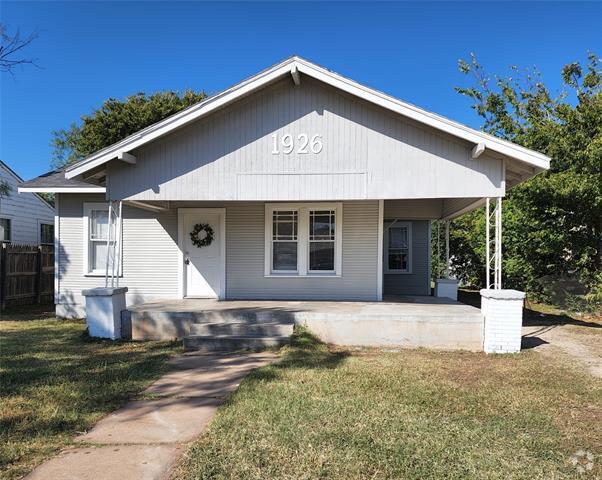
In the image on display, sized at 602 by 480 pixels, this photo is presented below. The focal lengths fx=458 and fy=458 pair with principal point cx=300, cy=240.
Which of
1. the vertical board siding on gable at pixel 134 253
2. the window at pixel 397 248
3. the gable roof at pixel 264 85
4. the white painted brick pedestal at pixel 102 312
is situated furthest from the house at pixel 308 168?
the window at pixel 397 248

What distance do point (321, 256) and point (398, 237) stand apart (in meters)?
4.03

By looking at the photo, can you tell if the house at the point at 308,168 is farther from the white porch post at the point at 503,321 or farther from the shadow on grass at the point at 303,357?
the shadow on grass at the point at 303,357

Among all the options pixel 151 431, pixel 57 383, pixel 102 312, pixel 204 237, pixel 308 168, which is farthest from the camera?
pixel 204 237

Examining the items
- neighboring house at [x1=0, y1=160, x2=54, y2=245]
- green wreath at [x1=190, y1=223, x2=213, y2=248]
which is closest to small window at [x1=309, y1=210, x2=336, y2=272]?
green wreath at [x1=190, y1=223, x2=213, y2=248]

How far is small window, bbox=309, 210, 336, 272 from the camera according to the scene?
10305 millimetres

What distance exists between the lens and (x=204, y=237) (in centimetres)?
1070

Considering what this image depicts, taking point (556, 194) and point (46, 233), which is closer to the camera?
point (556, 194)

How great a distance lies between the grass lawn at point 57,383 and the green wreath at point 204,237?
10.1 ft

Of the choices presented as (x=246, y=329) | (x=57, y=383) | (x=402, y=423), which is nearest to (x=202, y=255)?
(x=246, y=329)

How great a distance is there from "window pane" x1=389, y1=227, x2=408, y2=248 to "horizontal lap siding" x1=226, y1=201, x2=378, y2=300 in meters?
3.52

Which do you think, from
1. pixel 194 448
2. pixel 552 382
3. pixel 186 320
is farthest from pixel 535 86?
pixel 194 448

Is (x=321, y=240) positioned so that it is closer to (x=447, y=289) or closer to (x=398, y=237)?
(x=398, y=237)

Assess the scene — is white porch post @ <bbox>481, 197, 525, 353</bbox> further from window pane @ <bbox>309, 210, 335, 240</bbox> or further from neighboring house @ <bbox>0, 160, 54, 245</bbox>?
neighboring house @ <bbox>0, 160, 54, 245</bbox>

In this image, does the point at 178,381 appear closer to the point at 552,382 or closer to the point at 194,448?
the point at 194,448
